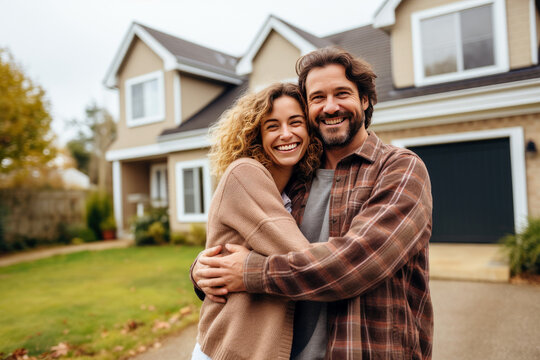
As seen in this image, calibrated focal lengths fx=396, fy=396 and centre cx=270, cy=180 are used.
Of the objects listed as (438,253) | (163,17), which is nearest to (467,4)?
(438,253)

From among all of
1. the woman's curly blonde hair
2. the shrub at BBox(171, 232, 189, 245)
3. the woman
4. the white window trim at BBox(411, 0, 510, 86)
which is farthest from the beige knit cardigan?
the shrub at BBox(171, 232, 189, 245)

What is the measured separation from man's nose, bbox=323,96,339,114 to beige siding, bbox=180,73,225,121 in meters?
11.5

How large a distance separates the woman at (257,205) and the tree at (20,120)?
37.6 ft

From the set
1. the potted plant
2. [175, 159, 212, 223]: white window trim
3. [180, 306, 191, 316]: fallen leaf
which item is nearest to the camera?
[180, 306, 191, 316]: fallen leaf

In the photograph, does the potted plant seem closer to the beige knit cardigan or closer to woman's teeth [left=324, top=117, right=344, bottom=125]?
the beige knit cardigan

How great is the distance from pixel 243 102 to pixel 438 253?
6436mm

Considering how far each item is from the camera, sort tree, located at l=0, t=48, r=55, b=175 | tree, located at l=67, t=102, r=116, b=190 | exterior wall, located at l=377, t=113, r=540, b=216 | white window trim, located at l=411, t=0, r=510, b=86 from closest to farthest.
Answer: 1. exterior wall, located at l=377, t=113, r=540, b=216
2. white window trim, located at l=411, t=0, r=510, b=86
3. tree, located at l=0, t=48, r=55, b=175
4. tree, located at l=67, t=102, r=116, b=190

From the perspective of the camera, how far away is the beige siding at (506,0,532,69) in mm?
7469

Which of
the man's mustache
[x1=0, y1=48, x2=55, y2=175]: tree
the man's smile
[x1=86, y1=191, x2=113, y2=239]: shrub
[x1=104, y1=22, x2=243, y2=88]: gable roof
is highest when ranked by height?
[x1=104, y1=22, x2=243, y2=88]: gable roof

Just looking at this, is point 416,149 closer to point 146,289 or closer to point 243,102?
point 146,289

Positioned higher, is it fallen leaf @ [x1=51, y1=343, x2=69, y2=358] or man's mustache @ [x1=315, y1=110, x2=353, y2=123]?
man's mustache @ [x1=315, y1=110, x2=353, y2=123]

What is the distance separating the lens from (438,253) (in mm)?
7199

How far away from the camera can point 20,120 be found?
36.4 ft

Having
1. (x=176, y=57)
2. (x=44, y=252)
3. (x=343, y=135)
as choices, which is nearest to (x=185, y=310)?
(x=343, y=135)
